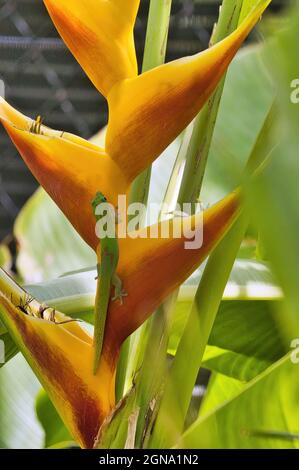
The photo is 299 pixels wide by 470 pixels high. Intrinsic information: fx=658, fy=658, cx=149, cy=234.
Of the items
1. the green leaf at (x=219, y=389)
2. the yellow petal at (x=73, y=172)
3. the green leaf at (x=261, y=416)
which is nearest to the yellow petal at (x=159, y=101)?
the yellow petal at (x=73, y=172)

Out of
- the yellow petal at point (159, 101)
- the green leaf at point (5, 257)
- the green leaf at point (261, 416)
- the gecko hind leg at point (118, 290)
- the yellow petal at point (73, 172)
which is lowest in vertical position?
the green leaf at point (261, 416)

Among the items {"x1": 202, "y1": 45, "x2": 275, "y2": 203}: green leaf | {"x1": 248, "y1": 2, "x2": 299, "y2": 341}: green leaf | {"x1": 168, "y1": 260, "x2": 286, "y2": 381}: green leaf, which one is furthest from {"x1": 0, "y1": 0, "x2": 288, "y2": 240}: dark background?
{"x1": 248, "y1": 2, "x2": 299, "y2": 341}: green leaf

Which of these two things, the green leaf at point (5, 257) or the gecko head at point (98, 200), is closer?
the gecko head at point (98, 200)

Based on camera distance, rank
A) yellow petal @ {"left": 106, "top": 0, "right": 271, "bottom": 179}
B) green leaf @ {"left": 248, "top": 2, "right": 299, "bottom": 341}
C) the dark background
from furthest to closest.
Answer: the dark background < yellow petal @ {"left": 106, "top": 0, "right": 271, "bottom": 179} < green leaf @ {"left": 248, "top": 2, "right": 299, "bottom": 341}

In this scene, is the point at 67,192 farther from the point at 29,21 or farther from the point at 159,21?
the point at 29,21

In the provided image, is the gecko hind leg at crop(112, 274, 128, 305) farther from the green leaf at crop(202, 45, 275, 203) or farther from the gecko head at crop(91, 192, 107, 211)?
the green leaf at crop(202, 45, 275, 203)

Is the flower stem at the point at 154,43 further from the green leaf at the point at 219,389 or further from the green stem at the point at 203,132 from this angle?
the green leaf at the point at 219,389

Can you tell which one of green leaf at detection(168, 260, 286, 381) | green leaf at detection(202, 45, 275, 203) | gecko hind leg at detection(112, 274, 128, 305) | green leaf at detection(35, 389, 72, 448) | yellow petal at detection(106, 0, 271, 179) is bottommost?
green leaf at detection(35, 389, 72, 448)

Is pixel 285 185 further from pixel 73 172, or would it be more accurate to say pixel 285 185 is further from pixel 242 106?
pixel 242 106
